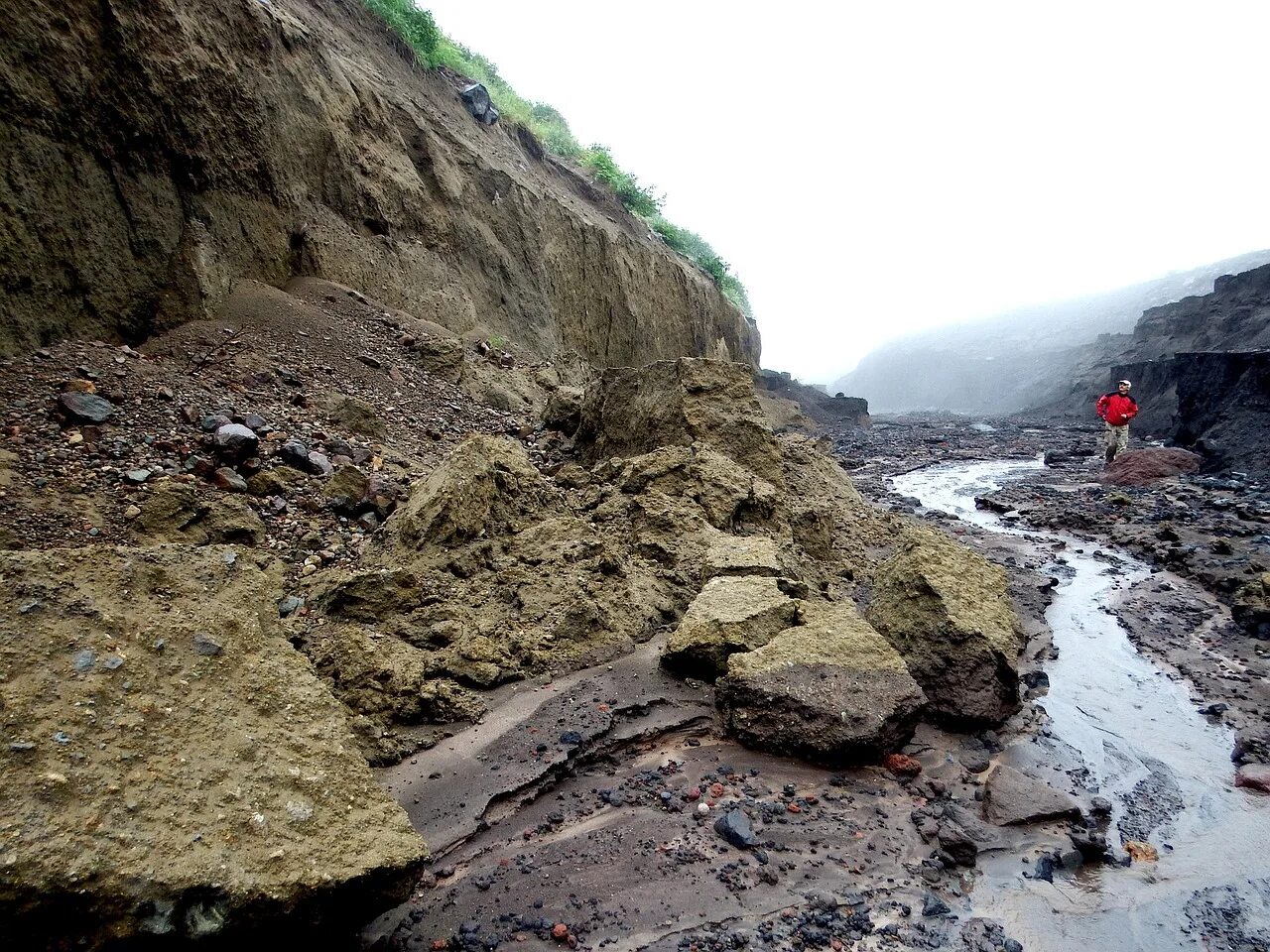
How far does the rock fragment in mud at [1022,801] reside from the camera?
11.3ft

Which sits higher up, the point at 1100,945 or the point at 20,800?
the point at 20,800

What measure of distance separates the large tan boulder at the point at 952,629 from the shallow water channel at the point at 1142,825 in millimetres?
414

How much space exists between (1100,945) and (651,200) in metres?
21.2

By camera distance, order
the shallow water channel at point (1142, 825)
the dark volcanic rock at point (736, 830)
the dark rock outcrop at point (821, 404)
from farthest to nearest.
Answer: the dark rock outcrop at point (821, 404), the dark volcanic rock at point (736, 830), the shallow water channel at point (1142, 825)

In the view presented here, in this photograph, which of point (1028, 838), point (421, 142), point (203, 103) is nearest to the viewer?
point (1028, 838)

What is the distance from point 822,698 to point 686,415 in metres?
4.31

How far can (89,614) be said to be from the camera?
2.19m

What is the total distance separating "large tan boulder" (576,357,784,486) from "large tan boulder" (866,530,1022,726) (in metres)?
2.48

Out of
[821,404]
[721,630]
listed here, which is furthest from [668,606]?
[821,404]

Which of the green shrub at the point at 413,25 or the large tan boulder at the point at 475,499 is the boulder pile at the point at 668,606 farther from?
the green shrub at the point at 413,25

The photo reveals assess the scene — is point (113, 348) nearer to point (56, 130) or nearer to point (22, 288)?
point (22, 288)

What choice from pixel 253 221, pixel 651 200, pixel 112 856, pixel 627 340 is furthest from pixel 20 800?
pixel 651 200

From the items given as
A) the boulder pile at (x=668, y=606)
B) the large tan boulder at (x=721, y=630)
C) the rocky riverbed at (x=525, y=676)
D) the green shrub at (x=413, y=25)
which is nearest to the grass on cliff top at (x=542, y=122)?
the green shrub at (x=413, y=25)

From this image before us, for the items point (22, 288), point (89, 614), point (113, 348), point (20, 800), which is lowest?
point (20, 800)
